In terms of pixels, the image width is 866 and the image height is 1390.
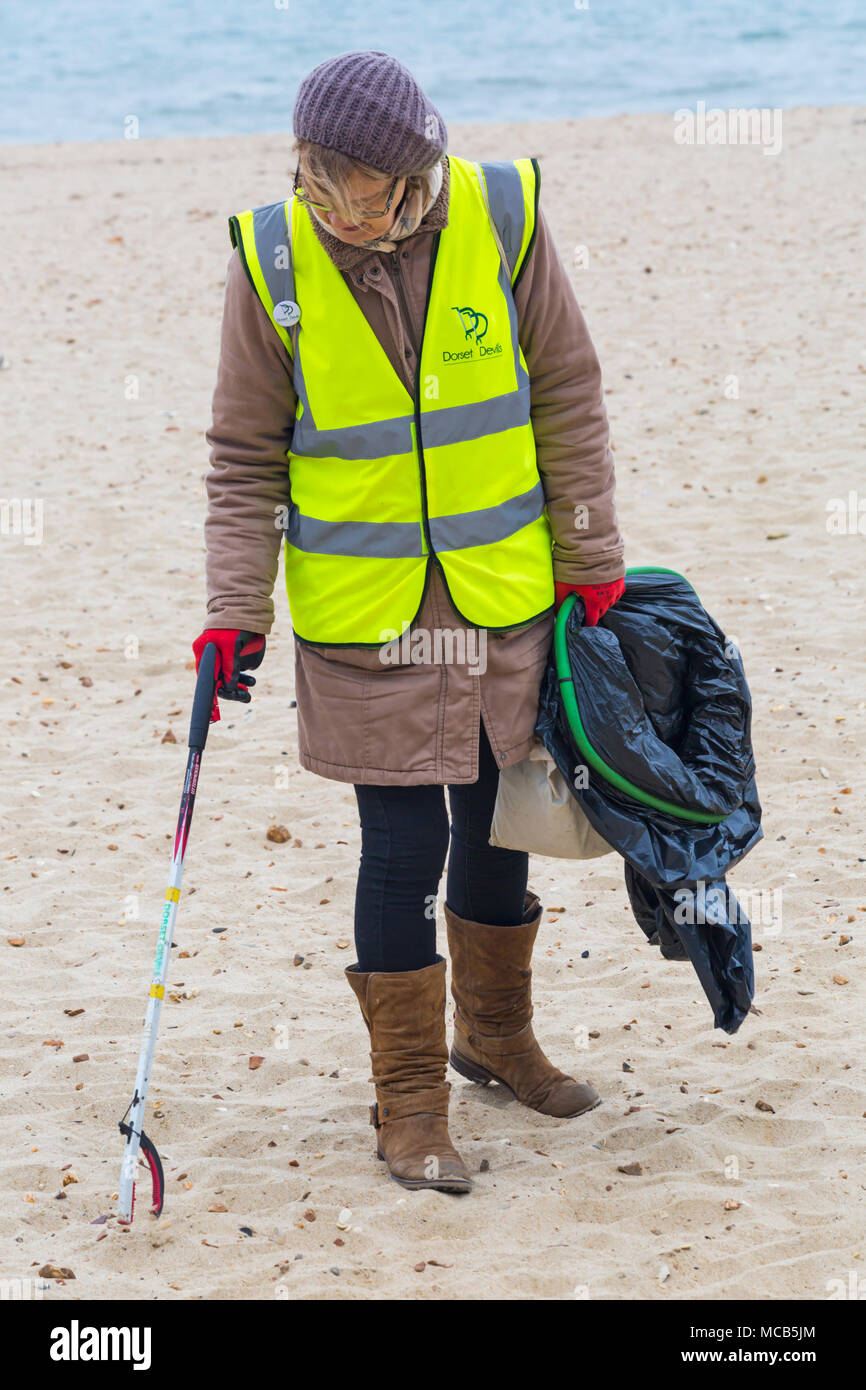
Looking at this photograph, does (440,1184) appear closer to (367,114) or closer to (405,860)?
(405,860)

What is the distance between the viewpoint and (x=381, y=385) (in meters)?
2.48

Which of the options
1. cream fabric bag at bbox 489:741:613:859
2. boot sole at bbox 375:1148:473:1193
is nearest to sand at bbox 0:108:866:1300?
boot sole at bbox 375:1148:473:1193

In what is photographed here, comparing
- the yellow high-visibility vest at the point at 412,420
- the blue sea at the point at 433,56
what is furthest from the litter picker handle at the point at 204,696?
the blue sea at the point at 433,56

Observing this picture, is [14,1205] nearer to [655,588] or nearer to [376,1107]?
[376,1107]

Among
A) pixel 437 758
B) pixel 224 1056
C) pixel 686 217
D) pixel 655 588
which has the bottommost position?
pixel 224 1056

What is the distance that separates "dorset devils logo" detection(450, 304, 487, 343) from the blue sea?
18.5m

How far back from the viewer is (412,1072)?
279 cm

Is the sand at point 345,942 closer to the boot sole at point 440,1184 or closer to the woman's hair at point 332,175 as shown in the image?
the boot sole at point 440,1184

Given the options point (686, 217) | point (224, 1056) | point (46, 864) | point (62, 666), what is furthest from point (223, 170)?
point (224, 1056)

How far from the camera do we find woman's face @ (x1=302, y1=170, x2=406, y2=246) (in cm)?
233

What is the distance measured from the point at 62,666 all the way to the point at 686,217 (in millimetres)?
7872

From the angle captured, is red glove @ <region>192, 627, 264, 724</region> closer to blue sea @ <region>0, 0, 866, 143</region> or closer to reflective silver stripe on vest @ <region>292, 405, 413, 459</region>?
reflective silver stripe on vest @ <region>292, 405, 413, 459</region>

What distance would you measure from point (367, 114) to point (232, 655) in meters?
0.95

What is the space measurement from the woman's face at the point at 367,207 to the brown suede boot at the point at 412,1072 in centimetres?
128
